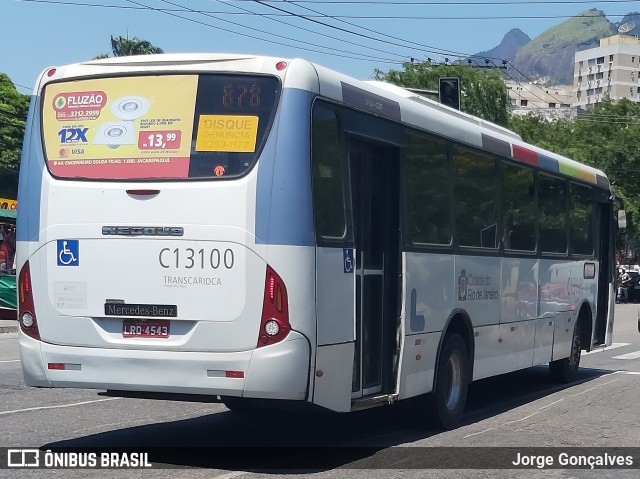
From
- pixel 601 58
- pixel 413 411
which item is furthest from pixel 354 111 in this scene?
pixel 601 58

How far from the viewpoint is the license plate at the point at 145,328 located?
27.5 feet

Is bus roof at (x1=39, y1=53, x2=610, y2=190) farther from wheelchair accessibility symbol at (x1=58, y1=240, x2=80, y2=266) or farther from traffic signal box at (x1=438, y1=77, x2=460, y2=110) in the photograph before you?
traffic signal box at (x1=438, y1=77, x2=460, y2=110)

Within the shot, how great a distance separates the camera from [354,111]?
30.4 ft

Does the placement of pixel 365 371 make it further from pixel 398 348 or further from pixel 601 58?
pixel 601 58

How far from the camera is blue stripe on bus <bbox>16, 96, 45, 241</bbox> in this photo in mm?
8805

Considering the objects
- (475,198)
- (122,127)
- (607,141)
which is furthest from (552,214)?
(607,141)

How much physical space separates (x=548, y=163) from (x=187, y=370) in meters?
8.01

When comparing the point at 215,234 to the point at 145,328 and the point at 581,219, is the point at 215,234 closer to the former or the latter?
the point at 145,328

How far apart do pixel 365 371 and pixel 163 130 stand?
2.77 m

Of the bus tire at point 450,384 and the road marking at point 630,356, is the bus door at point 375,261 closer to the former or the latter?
the bus tire at point 450,384

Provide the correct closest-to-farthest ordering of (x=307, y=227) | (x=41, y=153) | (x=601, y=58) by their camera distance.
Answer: (x=307, y=227) → (x=41, y=153) → (x=601, y=58)

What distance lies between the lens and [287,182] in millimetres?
8227

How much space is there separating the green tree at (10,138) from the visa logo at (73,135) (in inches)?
1616

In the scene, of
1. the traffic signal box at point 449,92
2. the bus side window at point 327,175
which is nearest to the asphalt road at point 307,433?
the bus side window at point 327,175
